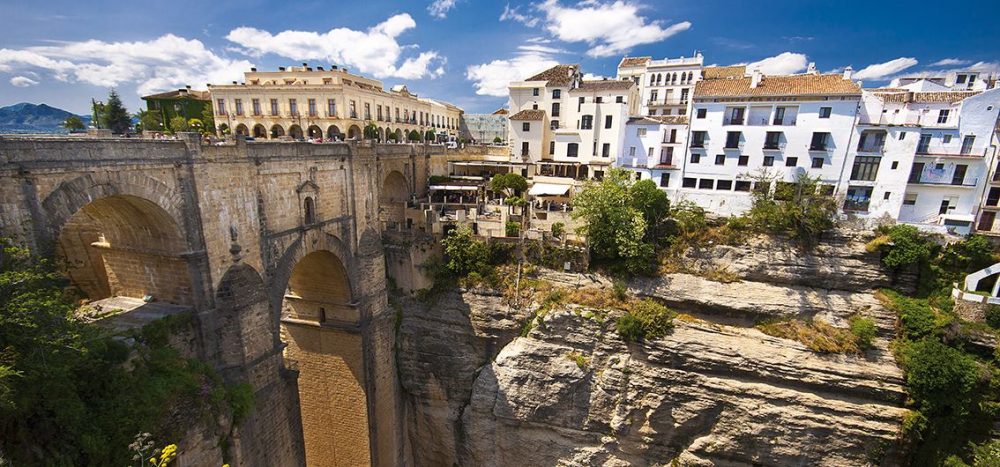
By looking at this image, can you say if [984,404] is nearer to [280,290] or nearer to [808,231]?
[808,231]

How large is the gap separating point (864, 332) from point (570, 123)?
68.0ft

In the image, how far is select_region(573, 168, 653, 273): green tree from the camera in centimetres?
1930

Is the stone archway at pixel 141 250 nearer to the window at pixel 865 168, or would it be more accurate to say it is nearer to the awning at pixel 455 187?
the awning at pixel 455 187

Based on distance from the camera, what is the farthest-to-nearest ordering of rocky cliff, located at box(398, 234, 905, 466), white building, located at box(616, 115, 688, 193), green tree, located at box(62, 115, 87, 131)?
green tree, located at box(62, 115, 87, 131) < white building, located at box(616, 115, 688, 193) < rocky cliff, located at box(398, 234, 905, 466)

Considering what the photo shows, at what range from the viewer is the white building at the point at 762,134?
21.9 m

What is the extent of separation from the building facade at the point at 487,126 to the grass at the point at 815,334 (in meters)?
38.8

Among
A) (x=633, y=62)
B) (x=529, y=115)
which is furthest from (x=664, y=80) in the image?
(x=529, y=115)

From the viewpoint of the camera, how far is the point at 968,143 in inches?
822

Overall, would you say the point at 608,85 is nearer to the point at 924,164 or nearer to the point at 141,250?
the point at 924,164

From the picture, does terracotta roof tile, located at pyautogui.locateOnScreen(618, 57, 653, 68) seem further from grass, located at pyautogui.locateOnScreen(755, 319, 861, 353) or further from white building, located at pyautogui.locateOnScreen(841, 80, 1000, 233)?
grass, located at pyautogui.locateOnScreen(755, 319, 861, 353)

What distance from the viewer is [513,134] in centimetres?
3166

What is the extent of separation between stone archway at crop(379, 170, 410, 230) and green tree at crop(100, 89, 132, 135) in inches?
999

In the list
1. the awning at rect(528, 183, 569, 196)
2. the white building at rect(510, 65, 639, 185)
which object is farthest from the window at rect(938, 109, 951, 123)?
the awning at rect(528, 183, 569, 196)

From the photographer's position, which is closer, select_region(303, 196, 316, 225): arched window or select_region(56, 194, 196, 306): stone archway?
select_region(56, 194, 196, 306): stone archway
